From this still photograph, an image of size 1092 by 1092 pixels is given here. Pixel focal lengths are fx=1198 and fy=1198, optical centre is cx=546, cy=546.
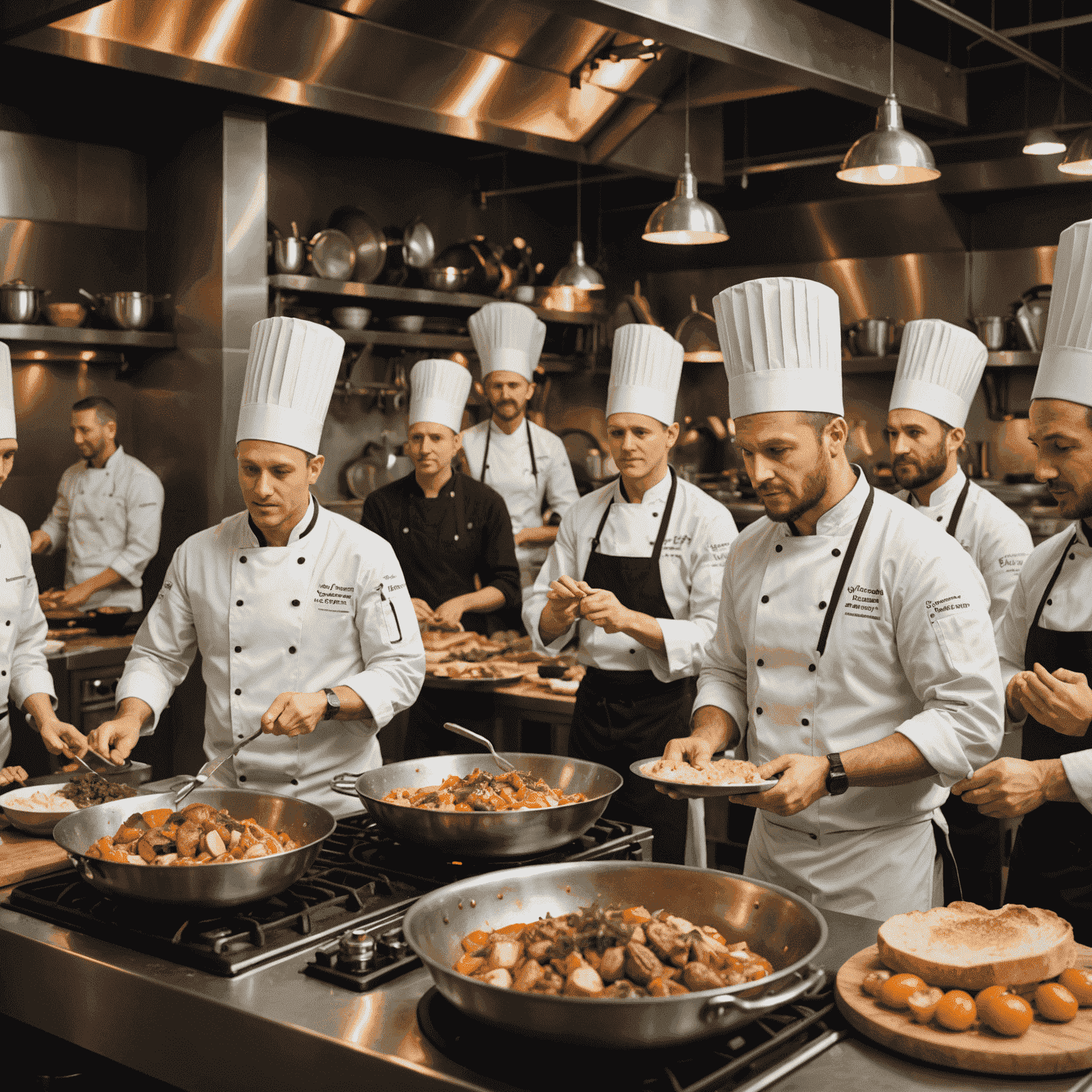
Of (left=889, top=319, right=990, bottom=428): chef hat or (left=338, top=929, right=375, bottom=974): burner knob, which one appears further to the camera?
(left=889, top=319, right=990, bottom=428): chef hat

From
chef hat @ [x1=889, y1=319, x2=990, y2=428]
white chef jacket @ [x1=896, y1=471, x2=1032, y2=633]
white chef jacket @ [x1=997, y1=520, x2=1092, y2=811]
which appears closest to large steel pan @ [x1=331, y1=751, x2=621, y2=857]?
white chef jacket @ [x1=997, y1=520, x2=1092, y2=811]

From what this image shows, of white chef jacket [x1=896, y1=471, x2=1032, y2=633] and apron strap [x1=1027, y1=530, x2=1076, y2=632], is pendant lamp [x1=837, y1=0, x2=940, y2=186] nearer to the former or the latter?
white chef jacket [x1=896, y1=471, x2=1032, y2=633]

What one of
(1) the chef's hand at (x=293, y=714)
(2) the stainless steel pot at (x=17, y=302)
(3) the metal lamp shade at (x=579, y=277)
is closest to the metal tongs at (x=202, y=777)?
(1) the chef's hand at (x=293, y=714)

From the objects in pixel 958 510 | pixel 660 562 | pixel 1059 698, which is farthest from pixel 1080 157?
pixel 1059 698

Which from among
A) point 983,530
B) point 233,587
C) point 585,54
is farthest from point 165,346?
point 983,530

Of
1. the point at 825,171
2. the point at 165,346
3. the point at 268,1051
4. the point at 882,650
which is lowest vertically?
the point at 268,1051

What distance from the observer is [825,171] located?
7.30m

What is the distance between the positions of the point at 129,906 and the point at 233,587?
38.6 inches

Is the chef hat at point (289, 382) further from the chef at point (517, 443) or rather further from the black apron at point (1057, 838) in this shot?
the chef at point (517, 443)

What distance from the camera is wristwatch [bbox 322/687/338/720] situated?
2336 millimetres

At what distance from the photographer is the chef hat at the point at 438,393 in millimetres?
4598

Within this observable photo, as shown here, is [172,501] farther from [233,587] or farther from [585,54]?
[233,587]

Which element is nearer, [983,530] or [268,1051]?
[268,1051]

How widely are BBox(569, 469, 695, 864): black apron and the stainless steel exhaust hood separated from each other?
1.93 meters
